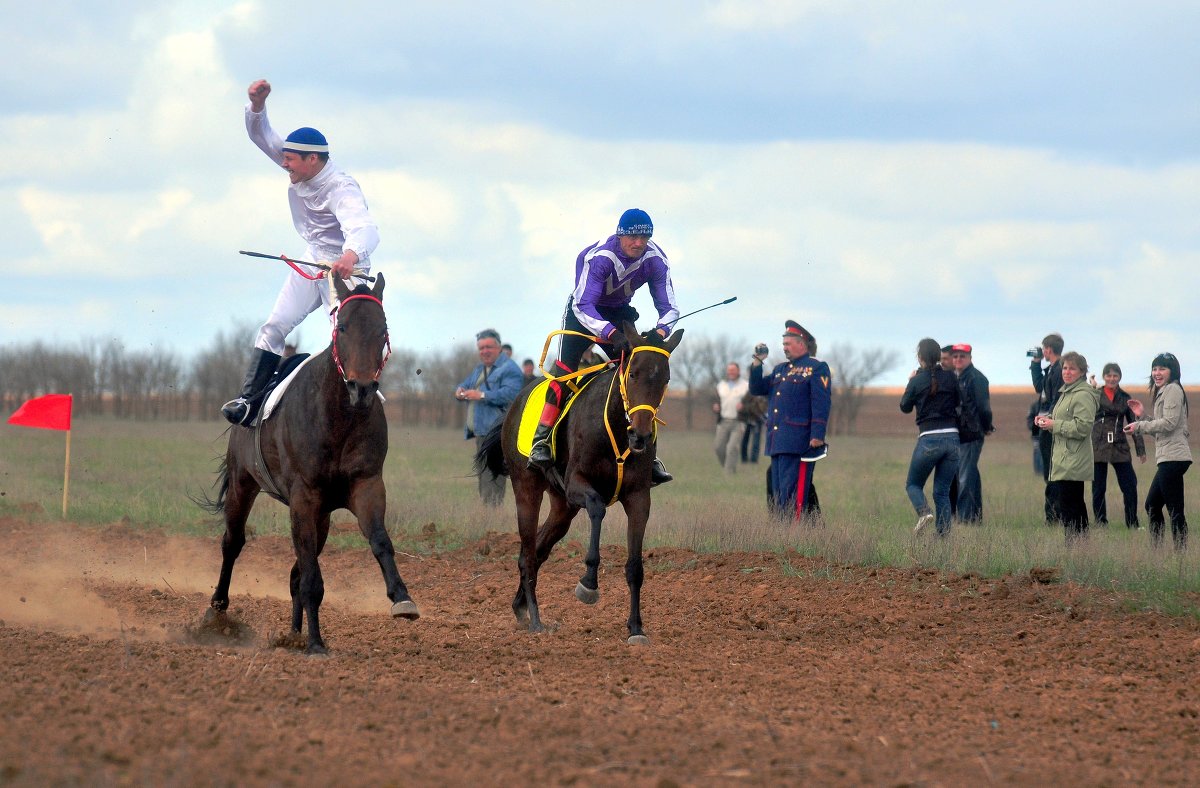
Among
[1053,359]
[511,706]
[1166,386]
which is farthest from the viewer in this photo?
[1053,359]

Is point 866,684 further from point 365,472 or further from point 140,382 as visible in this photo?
point 140,382

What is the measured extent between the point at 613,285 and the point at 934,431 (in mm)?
5315

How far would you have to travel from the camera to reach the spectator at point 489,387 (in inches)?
620

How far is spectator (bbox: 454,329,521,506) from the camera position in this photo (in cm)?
1576

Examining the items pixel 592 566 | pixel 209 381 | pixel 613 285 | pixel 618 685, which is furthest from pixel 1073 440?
pixel 209 381

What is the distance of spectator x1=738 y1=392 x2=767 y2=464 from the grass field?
83 centimetres

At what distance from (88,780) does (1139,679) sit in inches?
231

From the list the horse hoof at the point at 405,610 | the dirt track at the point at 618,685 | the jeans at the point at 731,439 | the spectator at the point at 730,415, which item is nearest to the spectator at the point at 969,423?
the dirt track at the point at 618,685

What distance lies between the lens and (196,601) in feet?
35.6

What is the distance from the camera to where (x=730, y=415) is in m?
25.0

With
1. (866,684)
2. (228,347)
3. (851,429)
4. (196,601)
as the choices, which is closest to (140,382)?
(228,347)

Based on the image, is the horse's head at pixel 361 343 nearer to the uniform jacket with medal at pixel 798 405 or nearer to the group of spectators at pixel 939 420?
the uniform jacket with medal at pixel 798 405

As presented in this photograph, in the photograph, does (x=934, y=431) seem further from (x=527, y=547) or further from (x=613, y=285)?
(x=527, y=547)

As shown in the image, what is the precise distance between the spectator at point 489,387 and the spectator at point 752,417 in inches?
275
